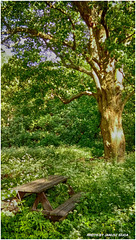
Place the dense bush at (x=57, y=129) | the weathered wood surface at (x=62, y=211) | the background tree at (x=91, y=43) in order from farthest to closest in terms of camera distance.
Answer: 1. the dense bush at (x=57, y=129)
2. the background tree at (x=91, y=43)
3. the weathered wood surface at (x=62, y=211)

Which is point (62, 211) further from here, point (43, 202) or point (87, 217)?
point (43, 202)

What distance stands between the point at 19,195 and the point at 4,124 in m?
17.0

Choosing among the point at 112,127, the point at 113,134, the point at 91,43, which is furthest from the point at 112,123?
the point at 91,43

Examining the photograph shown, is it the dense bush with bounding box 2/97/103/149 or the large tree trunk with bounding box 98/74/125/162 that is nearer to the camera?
the large tree trunk with bounding box 98/74/125/162

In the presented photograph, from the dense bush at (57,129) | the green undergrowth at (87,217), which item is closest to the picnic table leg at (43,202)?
the green undergrowth at (87,217)

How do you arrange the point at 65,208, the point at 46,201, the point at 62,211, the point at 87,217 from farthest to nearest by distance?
the point at 46,201 → the point at 65,208 → the point at 62,211 → the point at 87,217

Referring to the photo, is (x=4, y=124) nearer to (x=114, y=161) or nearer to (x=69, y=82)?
(x=69, y=82)

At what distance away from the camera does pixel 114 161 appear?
863 centimetres

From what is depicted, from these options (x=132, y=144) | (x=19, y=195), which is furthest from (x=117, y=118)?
(x=19, y=195)

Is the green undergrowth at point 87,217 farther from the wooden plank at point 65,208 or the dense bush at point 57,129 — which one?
the dense bush at point 57,129

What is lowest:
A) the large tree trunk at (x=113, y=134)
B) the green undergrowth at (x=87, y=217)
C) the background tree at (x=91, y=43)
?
the green undergrowth at (x=87, y=217)

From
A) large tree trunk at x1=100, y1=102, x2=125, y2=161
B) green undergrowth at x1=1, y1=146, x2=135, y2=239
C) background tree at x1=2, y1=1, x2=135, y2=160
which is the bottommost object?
green undergrowth at x1=1, y1=146, x2=135, y2=239

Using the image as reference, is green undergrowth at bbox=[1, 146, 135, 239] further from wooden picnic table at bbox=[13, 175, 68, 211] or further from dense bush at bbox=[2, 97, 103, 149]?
dense bush at bbox=[2, 97, 103, 149]

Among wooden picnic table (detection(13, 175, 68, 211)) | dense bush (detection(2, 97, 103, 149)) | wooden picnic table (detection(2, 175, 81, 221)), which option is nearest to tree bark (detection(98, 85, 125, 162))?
wooden picnic table (detection(2, 175, 81, 221))
